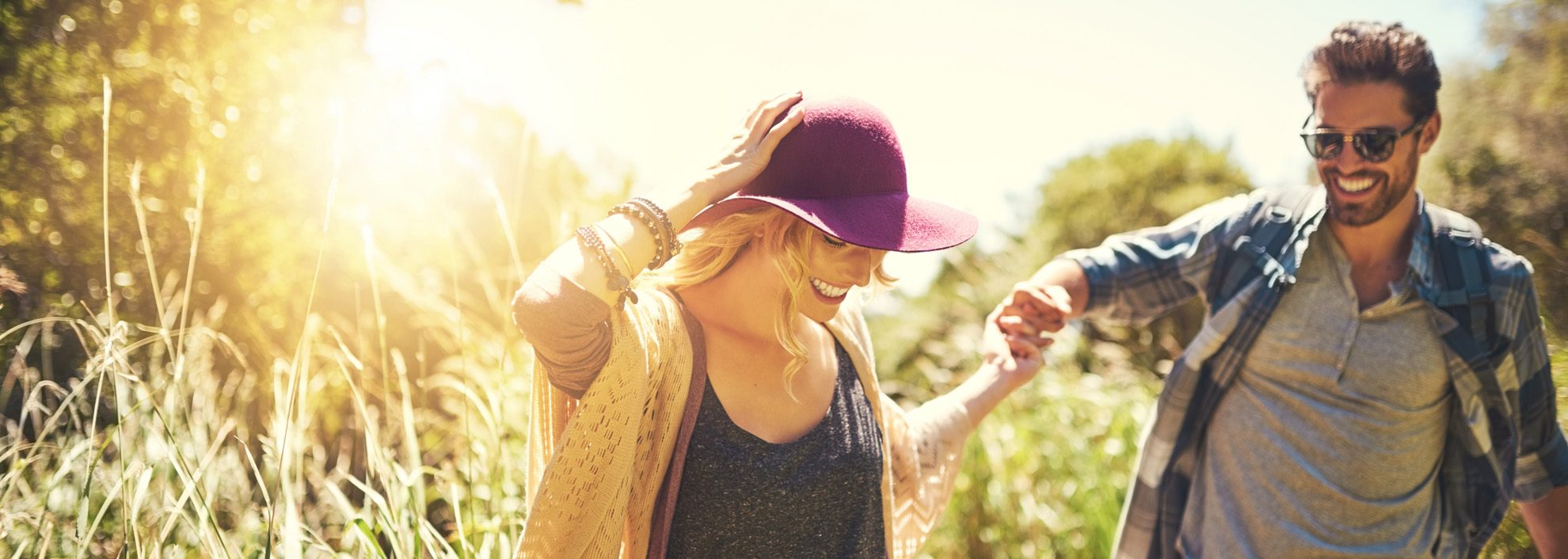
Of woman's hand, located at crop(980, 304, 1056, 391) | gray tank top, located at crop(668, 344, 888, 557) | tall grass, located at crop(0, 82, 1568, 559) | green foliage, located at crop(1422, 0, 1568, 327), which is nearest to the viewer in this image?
gray tank top, located at crop(668, 344, 888, 557)

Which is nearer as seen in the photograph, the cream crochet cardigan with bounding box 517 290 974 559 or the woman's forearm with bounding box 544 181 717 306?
the woman's forearm with bounding box 544 181 717 306

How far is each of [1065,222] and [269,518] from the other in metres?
6.95

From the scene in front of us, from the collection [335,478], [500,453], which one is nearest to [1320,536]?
[500,453]

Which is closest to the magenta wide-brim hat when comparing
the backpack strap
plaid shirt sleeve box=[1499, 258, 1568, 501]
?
the backpack strap

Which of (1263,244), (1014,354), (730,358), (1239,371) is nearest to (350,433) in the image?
(730,358)

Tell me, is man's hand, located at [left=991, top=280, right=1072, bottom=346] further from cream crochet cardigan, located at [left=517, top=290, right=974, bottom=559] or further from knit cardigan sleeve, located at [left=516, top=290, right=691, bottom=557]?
knit cardigan sleeve, located at [left=516, top=290, right=691, bottom=557]

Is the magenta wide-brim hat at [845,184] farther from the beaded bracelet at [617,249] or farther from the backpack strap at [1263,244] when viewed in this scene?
the backpack strap at [1263,244]

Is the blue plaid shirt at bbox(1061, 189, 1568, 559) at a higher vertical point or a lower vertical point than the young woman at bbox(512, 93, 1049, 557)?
lower

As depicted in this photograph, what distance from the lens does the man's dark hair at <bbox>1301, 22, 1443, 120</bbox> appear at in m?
2.25

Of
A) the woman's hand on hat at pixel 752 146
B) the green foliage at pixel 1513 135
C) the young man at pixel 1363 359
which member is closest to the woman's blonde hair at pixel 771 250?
the woman's hand on hat at pixel 752 146

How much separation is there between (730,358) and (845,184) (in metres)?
0.39

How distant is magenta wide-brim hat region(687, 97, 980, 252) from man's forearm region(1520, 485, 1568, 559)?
1915 millimetres

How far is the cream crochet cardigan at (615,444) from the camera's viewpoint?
4.59 feet

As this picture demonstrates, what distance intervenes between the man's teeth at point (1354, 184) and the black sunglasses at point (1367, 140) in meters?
0.05
